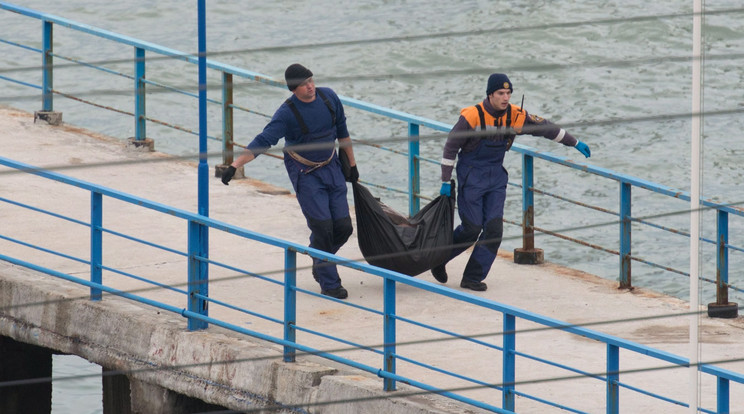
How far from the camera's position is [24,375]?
446 inches

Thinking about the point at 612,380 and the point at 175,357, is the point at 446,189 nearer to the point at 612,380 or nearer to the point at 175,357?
the point at 175,357

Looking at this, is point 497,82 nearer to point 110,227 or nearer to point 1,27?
point 110,227

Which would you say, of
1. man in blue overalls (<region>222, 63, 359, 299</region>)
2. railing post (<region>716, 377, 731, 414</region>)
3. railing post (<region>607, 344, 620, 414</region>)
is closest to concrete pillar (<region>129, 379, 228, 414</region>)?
man in blue overalls (<region>222, 63, 359, 299</region>)

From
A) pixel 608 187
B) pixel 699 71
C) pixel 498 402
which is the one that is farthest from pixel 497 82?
pixel 608 187

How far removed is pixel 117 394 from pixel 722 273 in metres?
3.99

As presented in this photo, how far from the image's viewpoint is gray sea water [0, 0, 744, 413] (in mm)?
21781

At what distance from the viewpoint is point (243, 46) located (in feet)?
88.1

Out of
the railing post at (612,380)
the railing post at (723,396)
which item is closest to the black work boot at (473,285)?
the railing post at (612,380)

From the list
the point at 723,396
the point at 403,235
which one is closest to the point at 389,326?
the point at 723,396

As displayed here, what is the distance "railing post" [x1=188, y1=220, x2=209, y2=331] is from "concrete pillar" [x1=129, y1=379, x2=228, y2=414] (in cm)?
42

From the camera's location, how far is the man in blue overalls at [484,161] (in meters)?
10.8

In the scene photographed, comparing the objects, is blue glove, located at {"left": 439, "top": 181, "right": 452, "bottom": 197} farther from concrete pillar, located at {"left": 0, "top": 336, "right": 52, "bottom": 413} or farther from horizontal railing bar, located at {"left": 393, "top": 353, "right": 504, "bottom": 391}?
concrete pillar, located at {"left": 0, "top": 336, "right": 52, "bottom": 413}

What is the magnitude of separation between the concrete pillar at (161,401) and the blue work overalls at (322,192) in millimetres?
1270

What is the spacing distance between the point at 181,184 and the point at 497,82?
3739 mm
